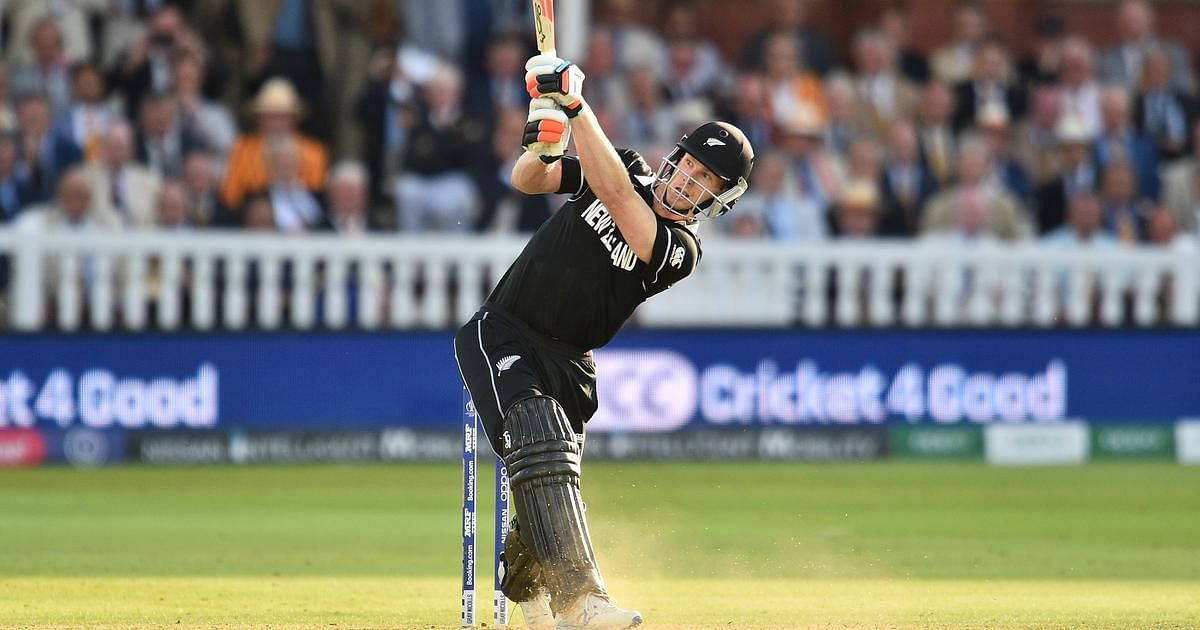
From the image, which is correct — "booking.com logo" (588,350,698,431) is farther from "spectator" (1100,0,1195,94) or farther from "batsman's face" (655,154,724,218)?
"batsman's face" (655,154,724,218)

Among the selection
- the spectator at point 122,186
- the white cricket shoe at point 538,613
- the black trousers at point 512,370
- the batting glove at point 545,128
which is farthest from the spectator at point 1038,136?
the batting glove at point 545,128

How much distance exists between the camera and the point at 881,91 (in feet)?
53.2

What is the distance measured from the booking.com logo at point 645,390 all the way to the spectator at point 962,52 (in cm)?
402

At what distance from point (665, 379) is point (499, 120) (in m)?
2.39

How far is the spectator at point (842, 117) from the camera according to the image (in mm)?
15766

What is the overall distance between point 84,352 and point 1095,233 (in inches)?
308

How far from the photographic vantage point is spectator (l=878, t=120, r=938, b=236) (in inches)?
604

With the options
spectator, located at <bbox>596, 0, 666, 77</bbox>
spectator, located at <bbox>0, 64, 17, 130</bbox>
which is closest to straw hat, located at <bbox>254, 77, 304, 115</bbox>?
spectator, located at <bbox>0, 64, 17, 130</bbox>

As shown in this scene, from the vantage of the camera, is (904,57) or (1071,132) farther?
(904,57)

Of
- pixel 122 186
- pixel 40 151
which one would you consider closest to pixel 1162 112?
pixel 122 186

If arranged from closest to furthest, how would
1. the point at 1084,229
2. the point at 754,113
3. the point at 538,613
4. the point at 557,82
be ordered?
the point at 557,82 → the point at 538,613 → the point at 1084,229 → the point at 754,113

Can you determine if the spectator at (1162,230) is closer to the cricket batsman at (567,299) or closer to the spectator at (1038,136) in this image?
the spectator at (1038,136)

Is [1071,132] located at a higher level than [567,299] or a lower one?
higher

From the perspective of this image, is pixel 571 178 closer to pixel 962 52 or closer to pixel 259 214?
pixel 259 214
